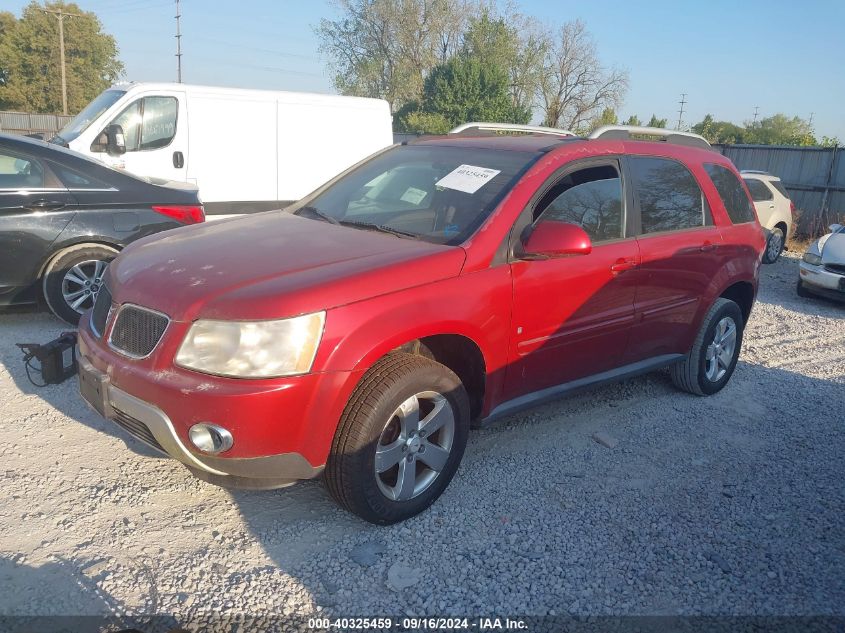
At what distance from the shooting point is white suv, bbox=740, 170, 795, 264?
40.7 ft

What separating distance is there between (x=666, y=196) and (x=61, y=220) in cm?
460

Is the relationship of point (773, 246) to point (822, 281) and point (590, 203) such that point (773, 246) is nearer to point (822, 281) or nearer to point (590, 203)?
point (822, 281)

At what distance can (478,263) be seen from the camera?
3.48 metres

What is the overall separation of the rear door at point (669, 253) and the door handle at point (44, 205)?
4355mm

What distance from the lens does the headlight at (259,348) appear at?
2.86 m

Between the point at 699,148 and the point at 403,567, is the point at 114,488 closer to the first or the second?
the point at 403,567

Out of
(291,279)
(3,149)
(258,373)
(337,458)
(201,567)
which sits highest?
(3,149)

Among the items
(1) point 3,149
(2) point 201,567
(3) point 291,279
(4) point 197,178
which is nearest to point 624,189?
(3) point 291,279

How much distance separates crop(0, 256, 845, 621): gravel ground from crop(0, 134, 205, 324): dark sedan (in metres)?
0.96

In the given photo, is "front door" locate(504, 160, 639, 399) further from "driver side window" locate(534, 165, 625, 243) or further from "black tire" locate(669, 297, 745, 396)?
"black tire" locate(669, 297, 745, 396)

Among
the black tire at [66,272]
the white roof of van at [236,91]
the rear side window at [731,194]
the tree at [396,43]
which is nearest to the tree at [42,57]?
the tree at [396,43]

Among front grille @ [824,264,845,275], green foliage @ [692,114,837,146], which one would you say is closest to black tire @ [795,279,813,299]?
front grille @ [824,264,845,275]

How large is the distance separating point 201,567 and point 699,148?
4.52 metres

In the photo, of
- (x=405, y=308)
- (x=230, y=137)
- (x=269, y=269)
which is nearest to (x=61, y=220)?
(x=269, y=269)
